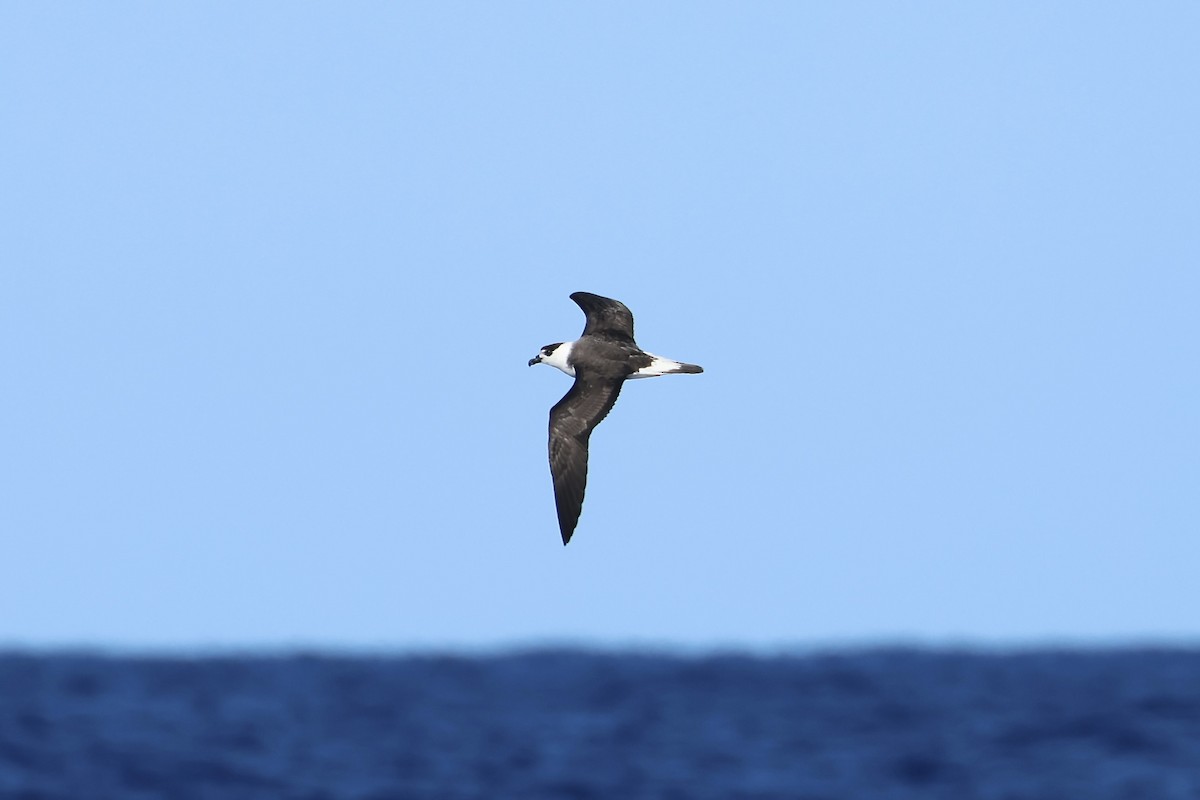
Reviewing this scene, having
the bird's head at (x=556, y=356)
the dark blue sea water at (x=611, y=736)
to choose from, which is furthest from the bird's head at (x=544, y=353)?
the dark blue sea water at (x=611, y=736)

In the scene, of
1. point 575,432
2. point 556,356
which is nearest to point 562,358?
point 556,356

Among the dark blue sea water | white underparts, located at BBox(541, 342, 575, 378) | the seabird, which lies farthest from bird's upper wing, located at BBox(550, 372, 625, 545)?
the dark blue sea water

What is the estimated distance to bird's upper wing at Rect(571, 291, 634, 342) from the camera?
2045cm

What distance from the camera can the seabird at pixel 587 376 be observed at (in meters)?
19.2

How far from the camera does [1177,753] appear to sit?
120ft

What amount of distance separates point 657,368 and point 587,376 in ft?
2.68

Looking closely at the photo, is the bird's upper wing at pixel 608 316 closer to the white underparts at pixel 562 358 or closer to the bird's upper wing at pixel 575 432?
the white underparts at pixel 562 358

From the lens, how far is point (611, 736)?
141 ft

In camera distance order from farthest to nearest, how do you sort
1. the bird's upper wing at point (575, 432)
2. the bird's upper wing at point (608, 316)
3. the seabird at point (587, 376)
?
the bird's upper wing at point (608, 316) → the seabird at point (587, 376) → the bird's upper wing at point (575, 432)

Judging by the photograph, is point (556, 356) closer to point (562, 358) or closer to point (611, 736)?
point (562, 358)

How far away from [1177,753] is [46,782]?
68.5ft

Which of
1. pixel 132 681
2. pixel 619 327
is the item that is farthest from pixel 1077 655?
pixel 619 327

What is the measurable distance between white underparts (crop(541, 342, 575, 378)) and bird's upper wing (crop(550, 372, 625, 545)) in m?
0.58

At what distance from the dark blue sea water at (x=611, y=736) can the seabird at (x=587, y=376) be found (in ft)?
48.4
